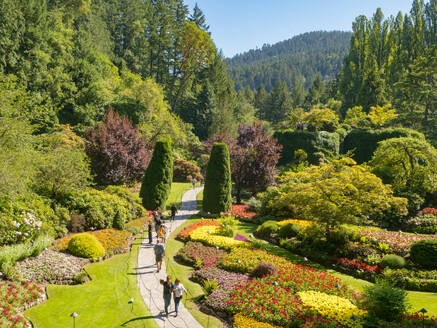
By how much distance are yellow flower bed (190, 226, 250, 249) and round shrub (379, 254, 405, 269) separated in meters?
6.49

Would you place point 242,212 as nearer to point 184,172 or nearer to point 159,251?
point 159,251

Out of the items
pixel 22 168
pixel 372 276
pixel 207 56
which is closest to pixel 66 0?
pixel 207 56

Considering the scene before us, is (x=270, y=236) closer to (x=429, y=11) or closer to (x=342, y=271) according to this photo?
(x=342, y=271)

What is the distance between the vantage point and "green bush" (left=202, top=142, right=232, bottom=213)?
23812 mm

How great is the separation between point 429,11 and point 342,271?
69.1m

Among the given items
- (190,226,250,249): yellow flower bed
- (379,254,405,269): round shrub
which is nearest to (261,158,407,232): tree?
(379,254,405,269): round shrub

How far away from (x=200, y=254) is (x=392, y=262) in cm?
889

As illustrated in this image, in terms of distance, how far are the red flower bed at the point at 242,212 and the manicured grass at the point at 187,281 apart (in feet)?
19.7

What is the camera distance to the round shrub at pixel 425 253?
1289 cm

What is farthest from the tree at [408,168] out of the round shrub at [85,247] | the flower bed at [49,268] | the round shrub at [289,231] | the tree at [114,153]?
the flower bed at [49,268]

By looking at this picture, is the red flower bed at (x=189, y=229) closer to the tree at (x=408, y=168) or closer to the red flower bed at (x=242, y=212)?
the red flower bed at (x=242, y=212)

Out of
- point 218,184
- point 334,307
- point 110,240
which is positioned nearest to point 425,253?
point 334,307

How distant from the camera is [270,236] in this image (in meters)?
18.8

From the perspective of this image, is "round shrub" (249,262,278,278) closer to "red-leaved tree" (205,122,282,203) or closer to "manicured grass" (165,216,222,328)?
"manicured grass" (165,216,222,328)
